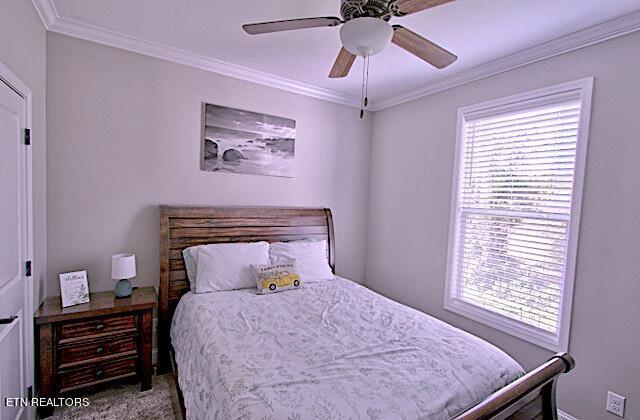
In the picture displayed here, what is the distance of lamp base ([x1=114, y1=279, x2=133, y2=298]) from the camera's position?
231 cm

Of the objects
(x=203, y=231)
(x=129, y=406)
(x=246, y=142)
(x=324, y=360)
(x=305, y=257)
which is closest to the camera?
(x=324, y=360)

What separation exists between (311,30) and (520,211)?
2042 mm

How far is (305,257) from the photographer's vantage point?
288 cm

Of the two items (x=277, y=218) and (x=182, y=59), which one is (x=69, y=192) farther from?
(x=277, y=218)

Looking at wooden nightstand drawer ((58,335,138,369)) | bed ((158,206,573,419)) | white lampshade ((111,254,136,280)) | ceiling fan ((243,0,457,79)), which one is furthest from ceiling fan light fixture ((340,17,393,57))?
wooden nightstand drawer ((58,335,138,369))

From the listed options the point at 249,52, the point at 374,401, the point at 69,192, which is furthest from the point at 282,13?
the point at 374,401

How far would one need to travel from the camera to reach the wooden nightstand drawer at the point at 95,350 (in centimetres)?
202

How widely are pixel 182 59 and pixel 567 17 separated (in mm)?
2759

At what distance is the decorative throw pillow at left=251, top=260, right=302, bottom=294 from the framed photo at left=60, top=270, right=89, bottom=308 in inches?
46.2

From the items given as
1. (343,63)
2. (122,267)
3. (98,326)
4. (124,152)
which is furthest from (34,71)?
(343,63)

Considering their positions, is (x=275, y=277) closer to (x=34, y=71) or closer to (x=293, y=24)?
(x=293, y=24)

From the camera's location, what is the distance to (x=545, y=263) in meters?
2.24

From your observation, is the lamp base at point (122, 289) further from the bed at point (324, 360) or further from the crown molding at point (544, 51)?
the crown molding at point (544, 51)

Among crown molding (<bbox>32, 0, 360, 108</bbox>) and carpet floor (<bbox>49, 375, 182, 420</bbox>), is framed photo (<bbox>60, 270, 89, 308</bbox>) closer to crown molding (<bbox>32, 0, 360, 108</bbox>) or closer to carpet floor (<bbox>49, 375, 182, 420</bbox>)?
carpet floor (<bbox>49, 375, 182, 420</bbox>)
